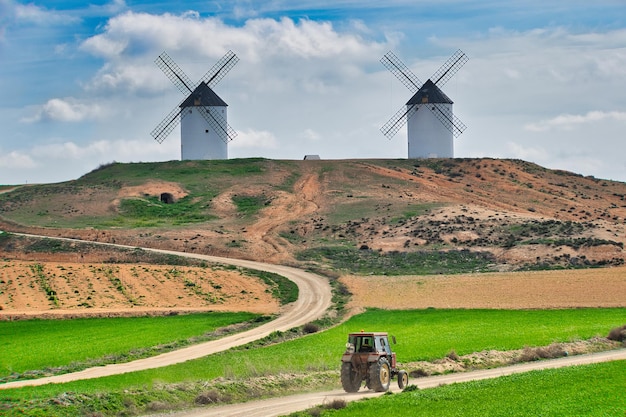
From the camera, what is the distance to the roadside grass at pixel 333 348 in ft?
117

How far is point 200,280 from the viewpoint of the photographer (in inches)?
3046

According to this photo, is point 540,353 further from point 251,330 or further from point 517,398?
point 251,330

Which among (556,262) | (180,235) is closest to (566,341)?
(556,262)

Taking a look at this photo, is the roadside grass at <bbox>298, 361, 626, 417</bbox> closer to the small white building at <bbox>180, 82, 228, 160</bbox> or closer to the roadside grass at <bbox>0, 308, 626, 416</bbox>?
the roadside grass at <bbox>0, 308, 626, 416</bbox>

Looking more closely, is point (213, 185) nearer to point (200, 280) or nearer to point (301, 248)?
point (301, 248)

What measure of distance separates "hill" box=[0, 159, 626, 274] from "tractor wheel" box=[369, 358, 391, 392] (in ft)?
150

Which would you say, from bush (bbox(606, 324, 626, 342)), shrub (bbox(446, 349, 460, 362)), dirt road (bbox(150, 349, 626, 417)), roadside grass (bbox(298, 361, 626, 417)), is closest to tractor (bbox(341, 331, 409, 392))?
dirt road (bbox(150, 349, 626, 417))

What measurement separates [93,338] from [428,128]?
7460 cm

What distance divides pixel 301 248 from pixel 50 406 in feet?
199

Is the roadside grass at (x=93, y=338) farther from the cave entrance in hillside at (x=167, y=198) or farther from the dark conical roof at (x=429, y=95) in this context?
the dark conical roof at (x=429, y=95)

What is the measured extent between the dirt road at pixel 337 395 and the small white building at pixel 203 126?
3131 inches

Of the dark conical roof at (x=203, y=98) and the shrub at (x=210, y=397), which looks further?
the dark conical roof at (x=203, y=98)

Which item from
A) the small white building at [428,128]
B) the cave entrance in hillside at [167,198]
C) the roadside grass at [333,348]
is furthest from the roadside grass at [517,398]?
the small white building at [428,128]

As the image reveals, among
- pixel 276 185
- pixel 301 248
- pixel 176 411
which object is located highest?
pixel 276 185
